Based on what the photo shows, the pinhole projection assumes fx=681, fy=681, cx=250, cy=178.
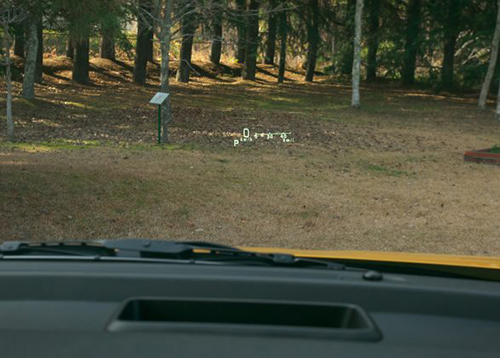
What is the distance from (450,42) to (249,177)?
24.0 metres

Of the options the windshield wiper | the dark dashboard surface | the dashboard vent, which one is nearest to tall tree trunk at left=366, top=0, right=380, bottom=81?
the windshield wiper

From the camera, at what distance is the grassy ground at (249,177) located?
9.27 metres

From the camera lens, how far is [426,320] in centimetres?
182

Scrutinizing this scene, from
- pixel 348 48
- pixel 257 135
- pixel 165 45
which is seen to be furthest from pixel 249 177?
pixel 348 48

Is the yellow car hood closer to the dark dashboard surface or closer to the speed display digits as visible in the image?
the dark dashboard surface

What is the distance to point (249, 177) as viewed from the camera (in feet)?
43.9

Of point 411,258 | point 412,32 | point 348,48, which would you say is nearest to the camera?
point 411,258

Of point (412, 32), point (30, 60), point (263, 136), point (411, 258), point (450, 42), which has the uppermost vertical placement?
point (412, 32)

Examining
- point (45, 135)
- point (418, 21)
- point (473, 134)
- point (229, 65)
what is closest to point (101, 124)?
point (45, 135)

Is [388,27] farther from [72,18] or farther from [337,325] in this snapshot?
[337,325]

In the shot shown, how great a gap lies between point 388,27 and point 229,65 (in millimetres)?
10840

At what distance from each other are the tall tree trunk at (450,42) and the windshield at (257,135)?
0.31ft

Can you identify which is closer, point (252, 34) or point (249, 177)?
point (249, 177)

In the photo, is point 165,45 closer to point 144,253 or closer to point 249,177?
point 249,177
